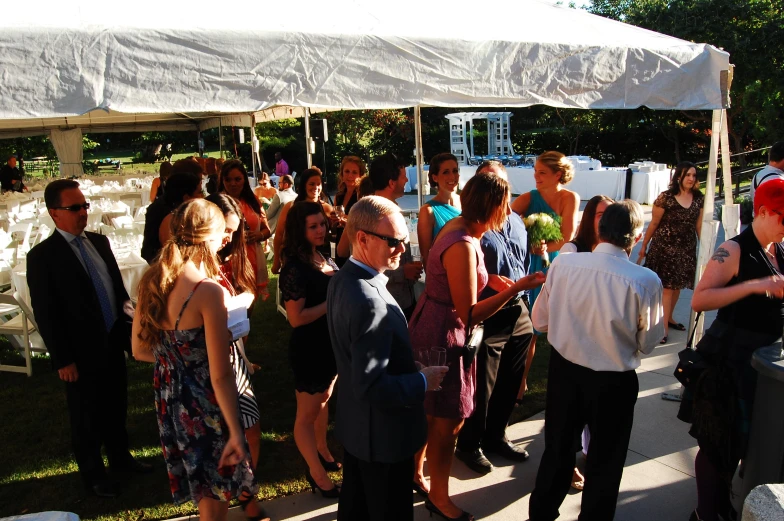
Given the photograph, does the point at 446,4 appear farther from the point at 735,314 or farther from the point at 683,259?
the point at 683,259

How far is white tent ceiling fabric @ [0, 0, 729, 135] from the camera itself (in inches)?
113

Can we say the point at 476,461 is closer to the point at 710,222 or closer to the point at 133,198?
the point at 710,222

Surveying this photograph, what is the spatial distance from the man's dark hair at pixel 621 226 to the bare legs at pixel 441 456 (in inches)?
45.3

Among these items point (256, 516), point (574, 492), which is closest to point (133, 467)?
point (256, 516)

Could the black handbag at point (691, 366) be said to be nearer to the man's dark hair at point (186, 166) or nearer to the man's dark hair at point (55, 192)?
the man's dark hair at point (55, 192)

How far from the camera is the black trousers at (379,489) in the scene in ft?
7.43

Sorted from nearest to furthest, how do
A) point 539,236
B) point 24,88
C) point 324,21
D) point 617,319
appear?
1. point 617,319
2. point 24,88
3. point 324,21
4. point 539,236

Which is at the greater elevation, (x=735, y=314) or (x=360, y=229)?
(x=360, y=229)

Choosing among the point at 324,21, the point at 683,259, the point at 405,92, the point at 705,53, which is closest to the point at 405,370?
the point at 405,92

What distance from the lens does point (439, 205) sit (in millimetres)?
3939

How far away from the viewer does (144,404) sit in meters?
4.93

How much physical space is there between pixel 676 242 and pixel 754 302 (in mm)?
3251

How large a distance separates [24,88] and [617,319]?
9.25 ft

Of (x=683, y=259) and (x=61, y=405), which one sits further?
(x=683, y=259)
